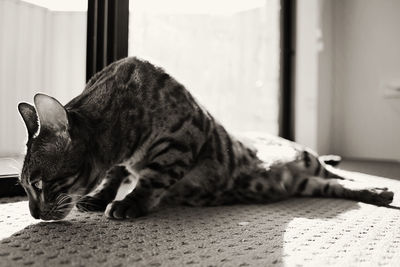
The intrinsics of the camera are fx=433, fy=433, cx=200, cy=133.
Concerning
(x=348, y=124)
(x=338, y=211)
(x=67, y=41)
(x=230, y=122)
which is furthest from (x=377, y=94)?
(x=67, y=41)

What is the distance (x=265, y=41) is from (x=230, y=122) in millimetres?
626

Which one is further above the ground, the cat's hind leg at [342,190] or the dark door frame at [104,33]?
the dark door frame at [104,33]

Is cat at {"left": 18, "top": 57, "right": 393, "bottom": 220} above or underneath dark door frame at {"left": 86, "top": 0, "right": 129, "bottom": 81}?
underneath

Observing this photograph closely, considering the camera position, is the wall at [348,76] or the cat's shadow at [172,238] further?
the wall at [348,76]

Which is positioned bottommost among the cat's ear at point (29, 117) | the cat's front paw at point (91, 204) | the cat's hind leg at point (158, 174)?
the cat's front paw at point (91, 204)

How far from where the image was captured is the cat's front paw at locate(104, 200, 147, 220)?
1136mm

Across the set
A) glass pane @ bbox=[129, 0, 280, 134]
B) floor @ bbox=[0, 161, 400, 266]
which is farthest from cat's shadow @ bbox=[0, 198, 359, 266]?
glass pane @ bbox=[129, 0, 280, 134]

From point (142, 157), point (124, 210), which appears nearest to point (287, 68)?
point (142, 157)

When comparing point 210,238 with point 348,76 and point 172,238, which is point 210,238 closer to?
point 172,238

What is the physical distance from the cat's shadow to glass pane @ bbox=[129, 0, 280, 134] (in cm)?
113

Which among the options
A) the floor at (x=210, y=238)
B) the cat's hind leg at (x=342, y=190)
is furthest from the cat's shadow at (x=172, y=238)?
the cat's hind leg at (x=342, y=190)

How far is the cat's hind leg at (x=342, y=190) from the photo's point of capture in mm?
1429

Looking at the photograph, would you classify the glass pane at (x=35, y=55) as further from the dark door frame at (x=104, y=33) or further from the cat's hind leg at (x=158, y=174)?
the cat's hind leg at (x=158, y=174)

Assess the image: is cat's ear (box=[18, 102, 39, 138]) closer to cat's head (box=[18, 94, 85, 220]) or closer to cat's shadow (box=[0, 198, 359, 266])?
cat's head (box=[18, 94, 85, 220])
